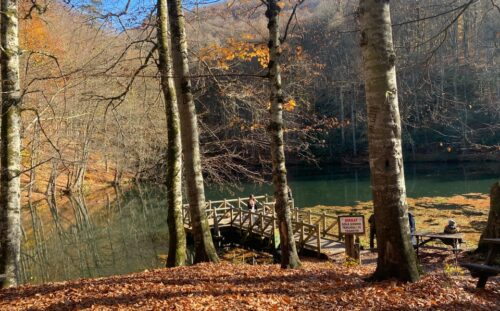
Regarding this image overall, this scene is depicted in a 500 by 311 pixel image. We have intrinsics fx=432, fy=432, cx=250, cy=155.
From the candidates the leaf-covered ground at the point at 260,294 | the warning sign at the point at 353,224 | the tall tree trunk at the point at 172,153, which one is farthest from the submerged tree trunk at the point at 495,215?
the tall tree trunk at the point at 172,153

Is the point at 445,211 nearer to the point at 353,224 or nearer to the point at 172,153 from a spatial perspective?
the point at 353,224

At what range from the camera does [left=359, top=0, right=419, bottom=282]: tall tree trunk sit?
477 centimetres

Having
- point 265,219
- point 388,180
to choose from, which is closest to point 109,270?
point 265,219

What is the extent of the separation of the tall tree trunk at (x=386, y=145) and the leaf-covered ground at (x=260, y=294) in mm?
311

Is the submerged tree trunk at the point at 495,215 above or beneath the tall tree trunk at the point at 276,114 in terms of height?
beneath

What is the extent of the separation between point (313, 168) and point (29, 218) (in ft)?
101

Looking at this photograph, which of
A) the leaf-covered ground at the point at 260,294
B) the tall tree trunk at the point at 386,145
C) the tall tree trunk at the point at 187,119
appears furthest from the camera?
the tall tree trunk at the point at 187,119

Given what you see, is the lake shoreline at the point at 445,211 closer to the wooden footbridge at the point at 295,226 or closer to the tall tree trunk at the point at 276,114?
the wooden footbridge at the point at 295,226

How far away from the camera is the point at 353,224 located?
9.38 m

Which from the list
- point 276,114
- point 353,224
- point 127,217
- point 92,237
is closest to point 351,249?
point 353,224

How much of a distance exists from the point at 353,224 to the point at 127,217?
1863 cm

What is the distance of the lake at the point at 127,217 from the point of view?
16.2 m

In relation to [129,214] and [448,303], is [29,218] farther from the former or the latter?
[448,303]

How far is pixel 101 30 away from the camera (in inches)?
331
